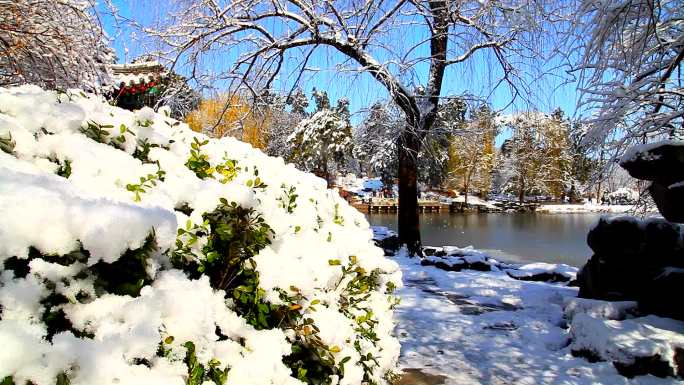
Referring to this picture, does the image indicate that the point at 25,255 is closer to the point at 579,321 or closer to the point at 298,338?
Result: the point at 298,338

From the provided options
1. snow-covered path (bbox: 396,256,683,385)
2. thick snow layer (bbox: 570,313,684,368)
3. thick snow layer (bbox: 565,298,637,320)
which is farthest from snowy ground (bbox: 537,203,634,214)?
thick snow layer (bbox: 570,313,684,368)

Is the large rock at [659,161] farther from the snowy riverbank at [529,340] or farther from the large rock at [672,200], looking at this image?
the snowy riverbank at [529,340]

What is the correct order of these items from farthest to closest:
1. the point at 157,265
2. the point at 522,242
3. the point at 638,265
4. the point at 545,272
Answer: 1. the point at 522,242
2. the point at 545,272
3. the point at 638,265
4. the point at 157,265

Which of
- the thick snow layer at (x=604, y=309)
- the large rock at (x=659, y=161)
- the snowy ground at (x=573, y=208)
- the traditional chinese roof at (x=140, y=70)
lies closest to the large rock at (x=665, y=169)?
the large rock at (x=659, y=161)

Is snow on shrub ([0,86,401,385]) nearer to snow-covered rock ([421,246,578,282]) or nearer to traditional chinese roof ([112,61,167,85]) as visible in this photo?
traditional chinese roof ([112,61,167,85])

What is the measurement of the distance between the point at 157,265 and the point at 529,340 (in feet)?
13.4

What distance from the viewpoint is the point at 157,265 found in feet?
3.83

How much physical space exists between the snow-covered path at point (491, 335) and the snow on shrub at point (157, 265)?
1.80 metres

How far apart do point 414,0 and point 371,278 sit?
4.85 m

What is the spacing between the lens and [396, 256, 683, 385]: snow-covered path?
11.4ft

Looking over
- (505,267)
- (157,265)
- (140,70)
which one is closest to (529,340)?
(157,265)

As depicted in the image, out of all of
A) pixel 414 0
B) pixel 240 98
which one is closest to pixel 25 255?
pixel 414 0

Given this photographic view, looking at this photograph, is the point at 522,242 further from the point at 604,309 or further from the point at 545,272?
the point at 604,309

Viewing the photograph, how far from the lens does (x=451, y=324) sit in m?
4.70
